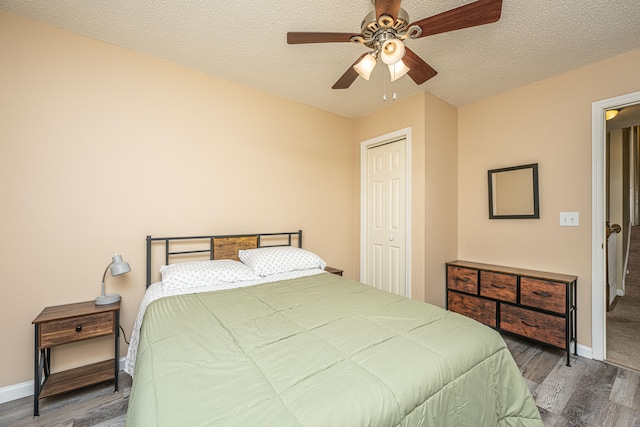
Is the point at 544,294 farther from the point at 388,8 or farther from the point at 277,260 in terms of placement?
the point at 388,8

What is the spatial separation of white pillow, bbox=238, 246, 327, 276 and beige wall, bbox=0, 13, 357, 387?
41cm

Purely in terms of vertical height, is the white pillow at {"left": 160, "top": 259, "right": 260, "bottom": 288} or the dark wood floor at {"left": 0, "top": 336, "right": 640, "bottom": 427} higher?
the white pillow at {"left": 160, "top": 259, "right": 260, "bottom": 288}

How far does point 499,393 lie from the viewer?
1.27 meters

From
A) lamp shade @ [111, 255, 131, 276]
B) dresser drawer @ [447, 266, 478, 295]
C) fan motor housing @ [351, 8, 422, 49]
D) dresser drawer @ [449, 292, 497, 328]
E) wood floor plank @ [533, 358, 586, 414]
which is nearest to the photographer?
fan motor housing @ [351, 8, 422, 49]

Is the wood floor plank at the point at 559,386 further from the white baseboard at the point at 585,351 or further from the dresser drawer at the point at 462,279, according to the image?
the dresser drawer at the point at 462,279

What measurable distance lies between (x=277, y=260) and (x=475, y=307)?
210 centimetres

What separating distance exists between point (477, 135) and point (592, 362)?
2371 mm

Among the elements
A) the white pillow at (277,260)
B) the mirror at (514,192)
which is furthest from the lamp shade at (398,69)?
the mirror at (514,192)

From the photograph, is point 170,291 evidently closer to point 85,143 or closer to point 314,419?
point 85,143

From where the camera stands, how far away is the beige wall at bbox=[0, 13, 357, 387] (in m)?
1.83

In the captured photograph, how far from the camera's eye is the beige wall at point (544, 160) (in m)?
2.33

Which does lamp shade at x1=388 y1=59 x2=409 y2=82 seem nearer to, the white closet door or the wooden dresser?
the white closet door

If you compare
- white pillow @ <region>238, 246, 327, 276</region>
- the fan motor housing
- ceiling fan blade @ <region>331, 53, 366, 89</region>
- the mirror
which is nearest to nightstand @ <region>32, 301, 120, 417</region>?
white pillow @ <region>238, 246, 327, 276</region>

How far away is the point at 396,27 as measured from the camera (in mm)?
1433
